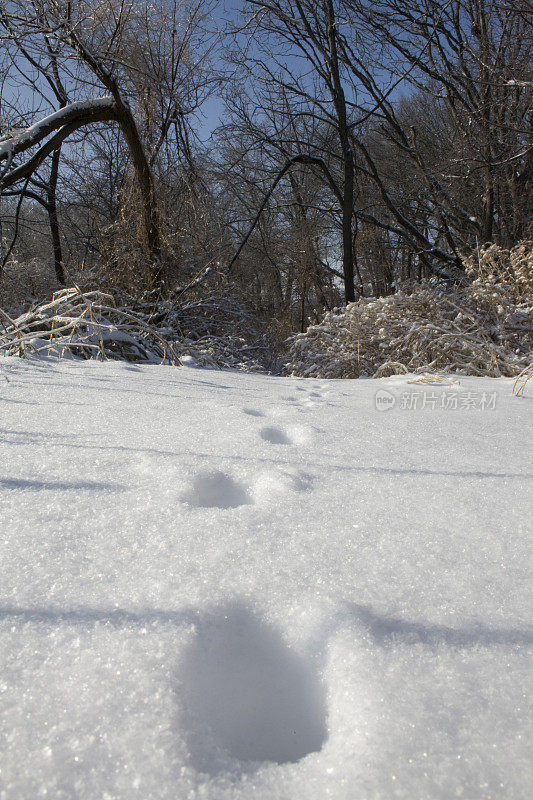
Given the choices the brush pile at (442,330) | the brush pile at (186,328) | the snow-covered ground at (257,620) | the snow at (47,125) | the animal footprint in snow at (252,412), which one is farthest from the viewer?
the snow at (47,125)

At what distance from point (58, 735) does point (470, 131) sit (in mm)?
6450

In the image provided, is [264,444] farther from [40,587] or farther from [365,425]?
[40,587]

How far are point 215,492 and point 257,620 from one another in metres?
0.32

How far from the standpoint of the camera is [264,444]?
3.29 ft

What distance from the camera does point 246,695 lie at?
0.44 m

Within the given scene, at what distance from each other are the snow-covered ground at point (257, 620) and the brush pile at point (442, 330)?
182 centimetres

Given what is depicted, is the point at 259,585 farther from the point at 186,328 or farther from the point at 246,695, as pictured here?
the point at 186,328

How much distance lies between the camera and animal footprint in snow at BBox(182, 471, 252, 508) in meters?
0.77

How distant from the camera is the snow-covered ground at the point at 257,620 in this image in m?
0.35

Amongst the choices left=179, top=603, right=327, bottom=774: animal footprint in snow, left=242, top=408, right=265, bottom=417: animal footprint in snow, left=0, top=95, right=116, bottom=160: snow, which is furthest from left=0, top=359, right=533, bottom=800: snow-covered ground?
left=0, top=95, right=116, bottom=160: snow

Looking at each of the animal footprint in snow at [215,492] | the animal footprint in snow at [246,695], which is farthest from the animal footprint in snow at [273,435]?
the animal footprint in snow at [246,695]

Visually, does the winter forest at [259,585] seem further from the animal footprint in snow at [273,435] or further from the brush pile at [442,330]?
the brush pile at [442,330]

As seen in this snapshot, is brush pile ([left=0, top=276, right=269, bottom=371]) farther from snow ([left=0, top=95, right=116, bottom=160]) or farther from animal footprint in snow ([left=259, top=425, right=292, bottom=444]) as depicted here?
animal footprint in snow ([left=259, top=425, right=292, bottom=444])

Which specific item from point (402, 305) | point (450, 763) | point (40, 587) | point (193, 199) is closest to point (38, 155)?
point (193, 199)
